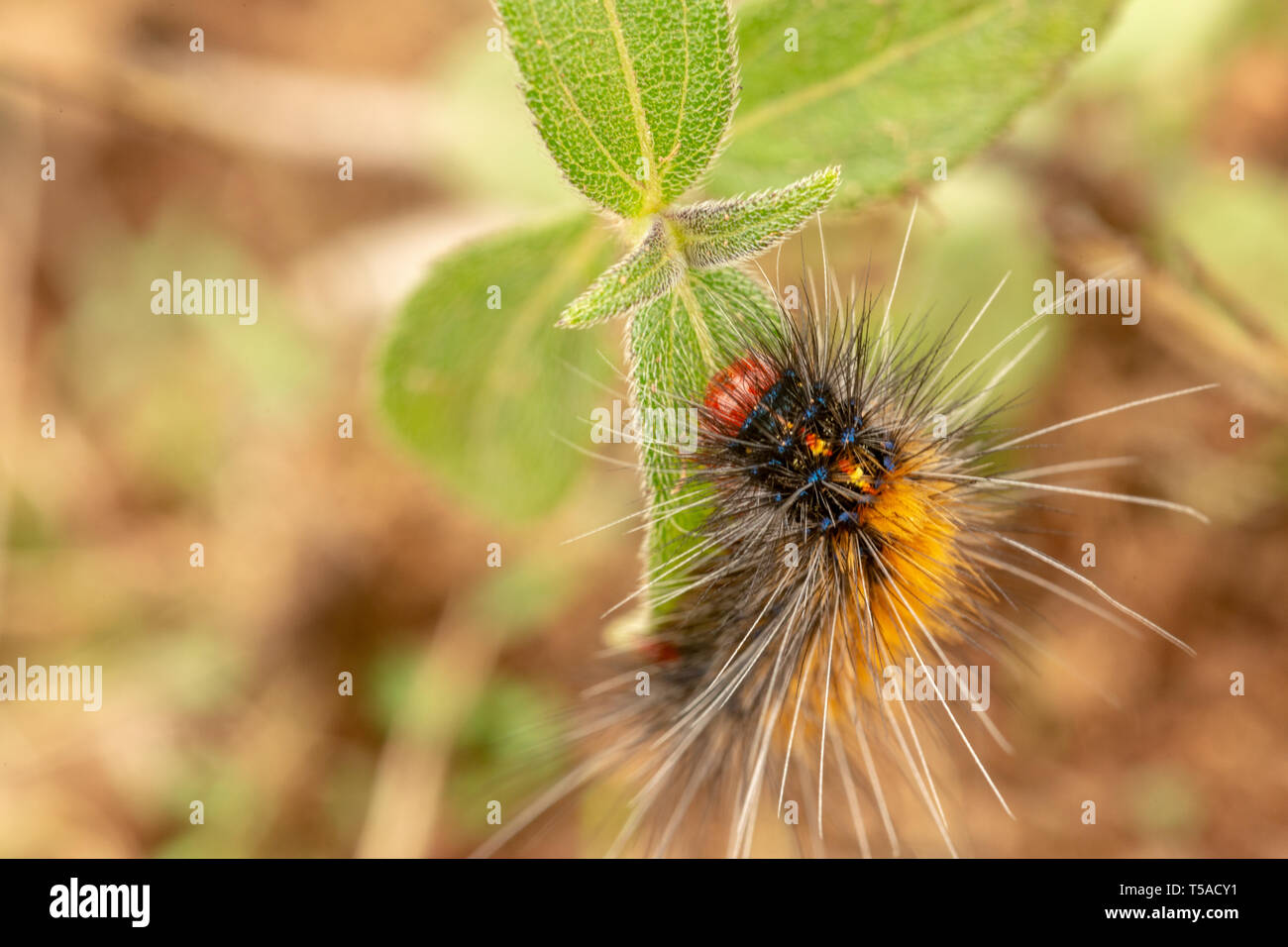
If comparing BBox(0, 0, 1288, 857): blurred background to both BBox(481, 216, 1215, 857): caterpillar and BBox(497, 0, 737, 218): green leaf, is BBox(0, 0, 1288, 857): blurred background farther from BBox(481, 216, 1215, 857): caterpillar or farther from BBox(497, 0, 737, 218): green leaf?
BBox(497, 0, 737, 218): green leaf

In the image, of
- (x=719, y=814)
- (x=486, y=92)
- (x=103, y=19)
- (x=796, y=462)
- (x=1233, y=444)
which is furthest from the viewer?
(x=103, y=19)

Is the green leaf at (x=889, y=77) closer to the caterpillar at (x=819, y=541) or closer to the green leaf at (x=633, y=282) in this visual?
the caterpillar at (x=819, y=541)

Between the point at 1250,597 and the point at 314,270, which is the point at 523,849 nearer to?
the point at 314,270

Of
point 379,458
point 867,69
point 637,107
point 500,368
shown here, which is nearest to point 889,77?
point 867,69

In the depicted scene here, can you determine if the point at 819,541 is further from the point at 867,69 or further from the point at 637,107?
the point at 867,69

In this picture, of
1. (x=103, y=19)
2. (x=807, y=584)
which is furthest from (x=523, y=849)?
(x=103, y=19)
